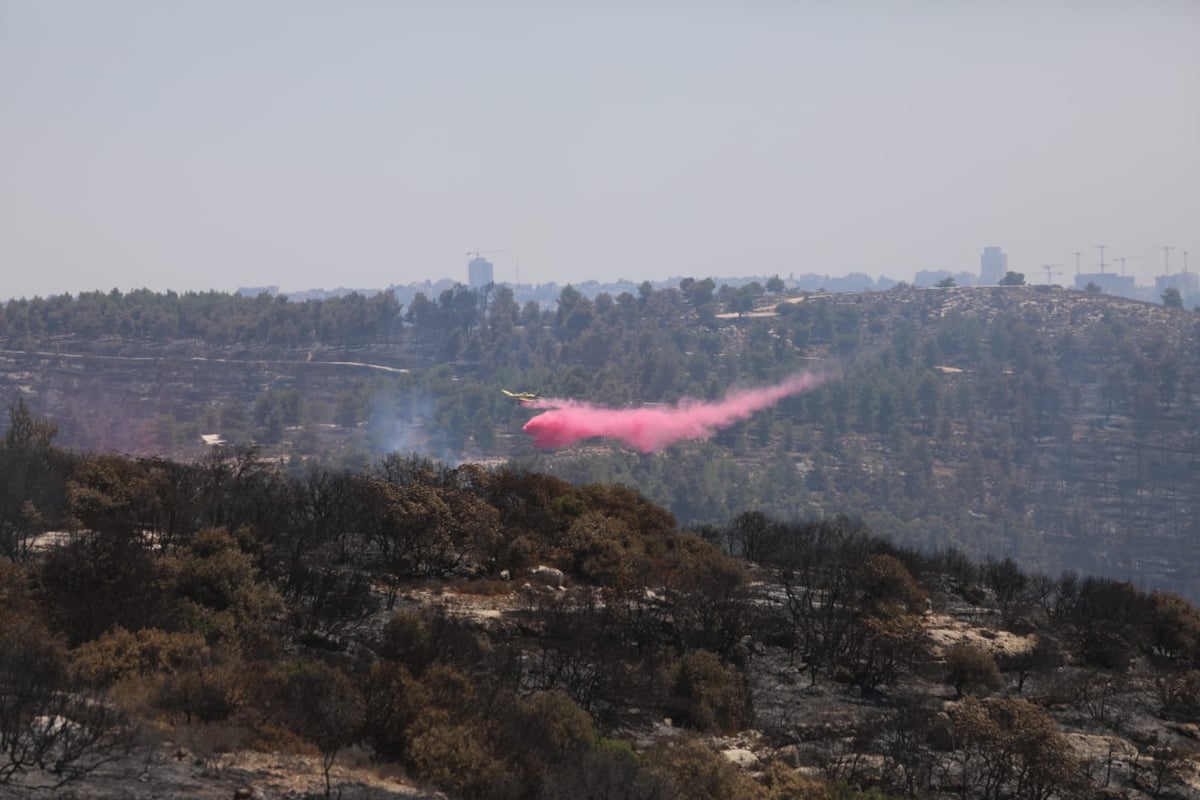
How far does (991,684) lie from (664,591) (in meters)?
13.1

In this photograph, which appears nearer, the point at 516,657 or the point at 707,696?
the point at 707,696

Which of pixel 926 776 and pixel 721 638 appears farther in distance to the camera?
pixel 721 638

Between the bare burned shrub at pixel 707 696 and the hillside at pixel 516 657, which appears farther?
the bare burned shrub at pixel 707 696

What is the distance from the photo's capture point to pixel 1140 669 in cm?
4881

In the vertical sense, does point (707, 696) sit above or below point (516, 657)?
below

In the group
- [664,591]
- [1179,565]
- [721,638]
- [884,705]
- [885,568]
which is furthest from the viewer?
[1179,565]

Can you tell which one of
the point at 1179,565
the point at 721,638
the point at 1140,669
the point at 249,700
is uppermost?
the point at 249,700

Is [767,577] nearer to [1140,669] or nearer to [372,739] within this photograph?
[1140,669]

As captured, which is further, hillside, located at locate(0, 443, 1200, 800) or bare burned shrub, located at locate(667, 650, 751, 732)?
bare burned shrub, located at locate(667, 650, 751, 732)

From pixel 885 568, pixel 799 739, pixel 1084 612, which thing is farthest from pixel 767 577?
pixel 799 739

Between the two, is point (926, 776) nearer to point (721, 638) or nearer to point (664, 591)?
point (721, 638)

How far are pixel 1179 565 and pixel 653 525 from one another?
170323 mm

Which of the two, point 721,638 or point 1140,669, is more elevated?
point 721,638

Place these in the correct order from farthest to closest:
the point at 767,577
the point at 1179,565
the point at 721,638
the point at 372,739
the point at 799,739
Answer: the point at 1179,565
the point at 767,577
the point at 721,638
the point at 799,739
the point at 372,739
